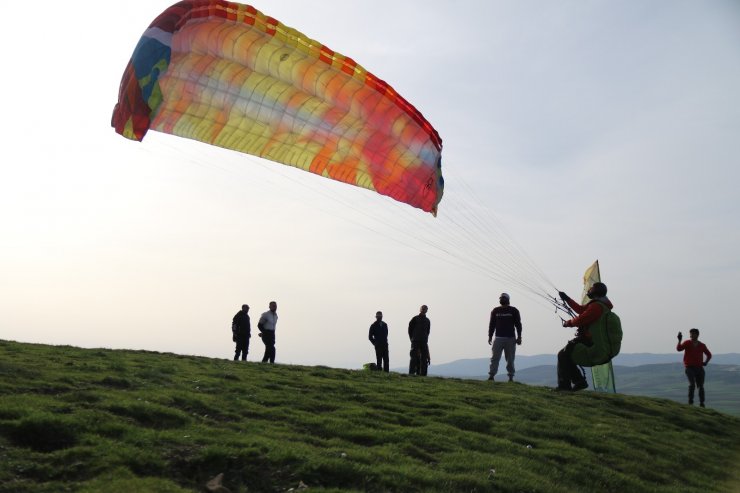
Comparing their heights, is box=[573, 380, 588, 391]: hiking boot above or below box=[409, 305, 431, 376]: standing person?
below

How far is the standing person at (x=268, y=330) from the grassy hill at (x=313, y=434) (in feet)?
19.4

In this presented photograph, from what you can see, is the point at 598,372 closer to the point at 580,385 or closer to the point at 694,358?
the point at 694,358

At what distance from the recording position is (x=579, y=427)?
1342 cm

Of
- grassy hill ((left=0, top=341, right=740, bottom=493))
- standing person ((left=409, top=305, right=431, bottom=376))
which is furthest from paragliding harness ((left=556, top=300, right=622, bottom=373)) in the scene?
standing person ((left=409, top=305, right=431, bottom=376))

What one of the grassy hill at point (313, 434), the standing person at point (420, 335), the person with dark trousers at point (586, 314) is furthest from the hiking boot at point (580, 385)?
the standing person at point (420, 335)

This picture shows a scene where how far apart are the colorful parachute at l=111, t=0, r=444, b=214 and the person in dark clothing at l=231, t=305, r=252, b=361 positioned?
8.67 metres

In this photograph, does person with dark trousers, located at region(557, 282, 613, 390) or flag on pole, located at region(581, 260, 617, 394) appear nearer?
person with dark trousers, located at region(557, 282, 613, 390)

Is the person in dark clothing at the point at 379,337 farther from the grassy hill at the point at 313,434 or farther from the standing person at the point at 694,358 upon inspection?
the standing person at the point at 694,358

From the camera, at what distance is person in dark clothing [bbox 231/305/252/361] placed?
75.7ft

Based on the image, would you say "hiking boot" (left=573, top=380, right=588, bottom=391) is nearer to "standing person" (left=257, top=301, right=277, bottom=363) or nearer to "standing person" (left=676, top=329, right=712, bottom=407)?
"standing person" (left=676, top=329, right=712, bottom=407)

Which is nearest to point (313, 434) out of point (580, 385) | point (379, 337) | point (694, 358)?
point (580, 385)

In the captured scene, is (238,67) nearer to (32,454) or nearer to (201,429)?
(201,429)

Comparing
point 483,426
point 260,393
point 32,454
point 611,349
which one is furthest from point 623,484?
point 32,454

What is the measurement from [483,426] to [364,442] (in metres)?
2.80
